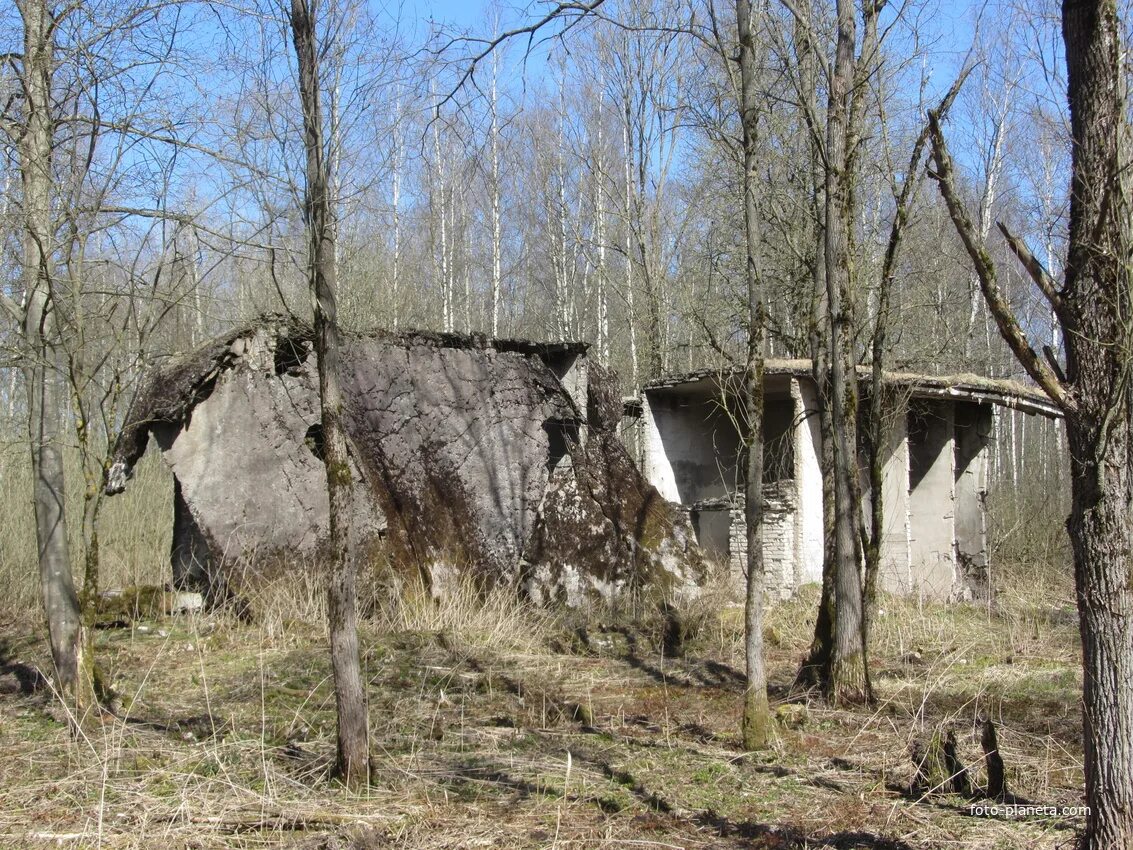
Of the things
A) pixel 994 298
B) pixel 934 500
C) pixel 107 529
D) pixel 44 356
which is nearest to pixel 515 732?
pixel 44 356

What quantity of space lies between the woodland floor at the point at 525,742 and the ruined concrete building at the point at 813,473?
9.01ft

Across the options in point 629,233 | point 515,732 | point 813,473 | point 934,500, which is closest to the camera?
point 515,732

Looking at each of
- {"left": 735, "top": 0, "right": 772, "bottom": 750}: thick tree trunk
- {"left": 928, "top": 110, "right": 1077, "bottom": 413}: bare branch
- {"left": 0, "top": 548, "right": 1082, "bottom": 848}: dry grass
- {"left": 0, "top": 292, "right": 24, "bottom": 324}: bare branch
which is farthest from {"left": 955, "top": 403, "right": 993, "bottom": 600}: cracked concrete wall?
{"left": 0, "top": 292, "right": 24, "bottom": 324}: bare branch

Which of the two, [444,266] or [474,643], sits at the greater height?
[444,266]

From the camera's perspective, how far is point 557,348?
1152cm

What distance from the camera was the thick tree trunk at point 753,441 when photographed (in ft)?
19.2

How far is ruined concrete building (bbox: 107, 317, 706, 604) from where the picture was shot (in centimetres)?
942

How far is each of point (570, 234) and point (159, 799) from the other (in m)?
20.8

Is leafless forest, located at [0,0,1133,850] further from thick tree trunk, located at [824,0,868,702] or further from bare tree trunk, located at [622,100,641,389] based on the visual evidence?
bare tree trunk, located at [622,100,641,389]

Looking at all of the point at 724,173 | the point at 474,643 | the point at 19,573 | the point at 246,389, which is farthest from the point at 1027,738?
the point at 724,173

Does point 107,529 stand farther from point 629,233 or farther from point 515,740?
point 629,233

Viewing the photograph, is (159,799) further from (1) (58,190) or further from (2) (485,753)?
(1) (58,190)

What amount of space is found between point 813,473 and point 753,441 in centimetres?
695

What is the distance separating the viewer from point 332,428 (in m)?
4.81
